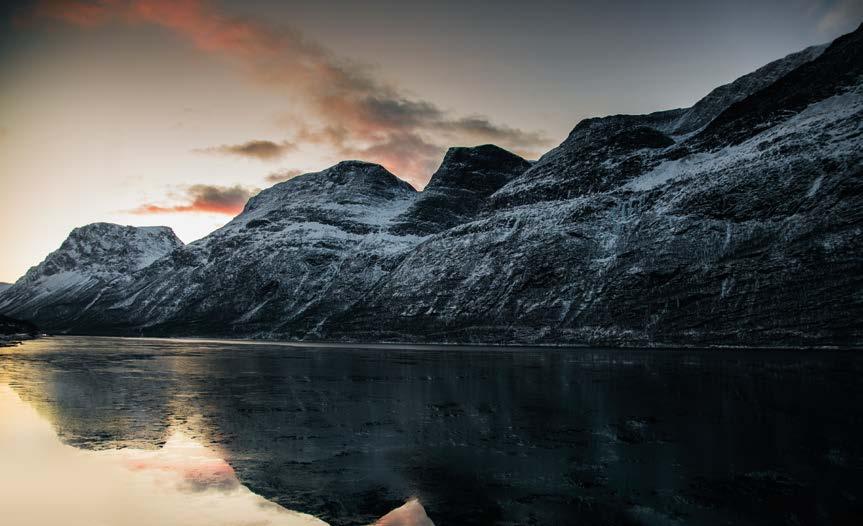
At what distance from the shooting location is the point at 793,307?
→ 82.8 m

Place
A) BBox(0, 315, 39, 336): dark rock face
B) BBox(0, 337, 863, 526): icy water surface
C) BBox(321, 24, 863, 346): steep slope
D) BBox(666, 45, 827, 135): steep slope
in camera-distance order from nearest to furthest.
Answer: BBox(0, 337, 863, 526): icy water surface, BBox(321, 24, 863, 346): steep slope, BBox(0, 315, 39, 336): dark rock face, BBox(666, 45, 827, 135): steep slope

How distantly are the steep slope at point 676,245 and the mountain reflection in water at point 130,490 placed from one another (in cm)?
8704

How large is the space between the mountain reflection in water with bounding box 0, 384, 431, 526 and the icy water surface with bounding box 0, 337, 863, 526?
82mm

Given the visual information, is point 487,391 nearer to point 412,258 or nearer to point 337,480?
point 337,480

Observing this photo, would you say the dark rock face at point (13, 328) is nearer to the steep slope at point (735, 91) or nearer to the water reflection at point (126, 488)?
the water reflection at point (126, 488)

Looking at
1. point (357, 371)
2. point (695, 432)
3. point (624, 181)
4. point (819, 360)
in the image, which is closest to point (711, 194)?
point (624, 181)

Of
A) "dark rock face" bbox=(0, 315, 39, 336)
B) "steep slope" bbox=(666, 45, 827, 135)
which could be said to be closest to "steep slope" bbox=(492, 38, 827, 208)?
"steep slope" bbox=(666, 45, 827, 135)

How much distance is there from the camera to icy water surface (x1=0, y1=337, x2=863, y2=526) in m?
14.1

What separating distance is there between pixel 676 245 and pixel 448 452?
10502cm

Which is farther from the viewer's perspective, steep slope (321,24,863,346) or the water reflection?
steep slope (321,24,863,346)

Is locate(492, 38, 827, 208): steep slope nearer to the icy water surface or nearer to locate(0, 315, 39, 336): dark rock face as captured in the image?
the icy water surface

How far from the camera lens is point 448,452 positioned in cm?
2036

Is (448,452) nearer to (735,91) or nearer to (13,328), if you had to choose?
(13,328)

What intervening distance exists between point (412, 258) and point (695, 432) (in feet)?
530
